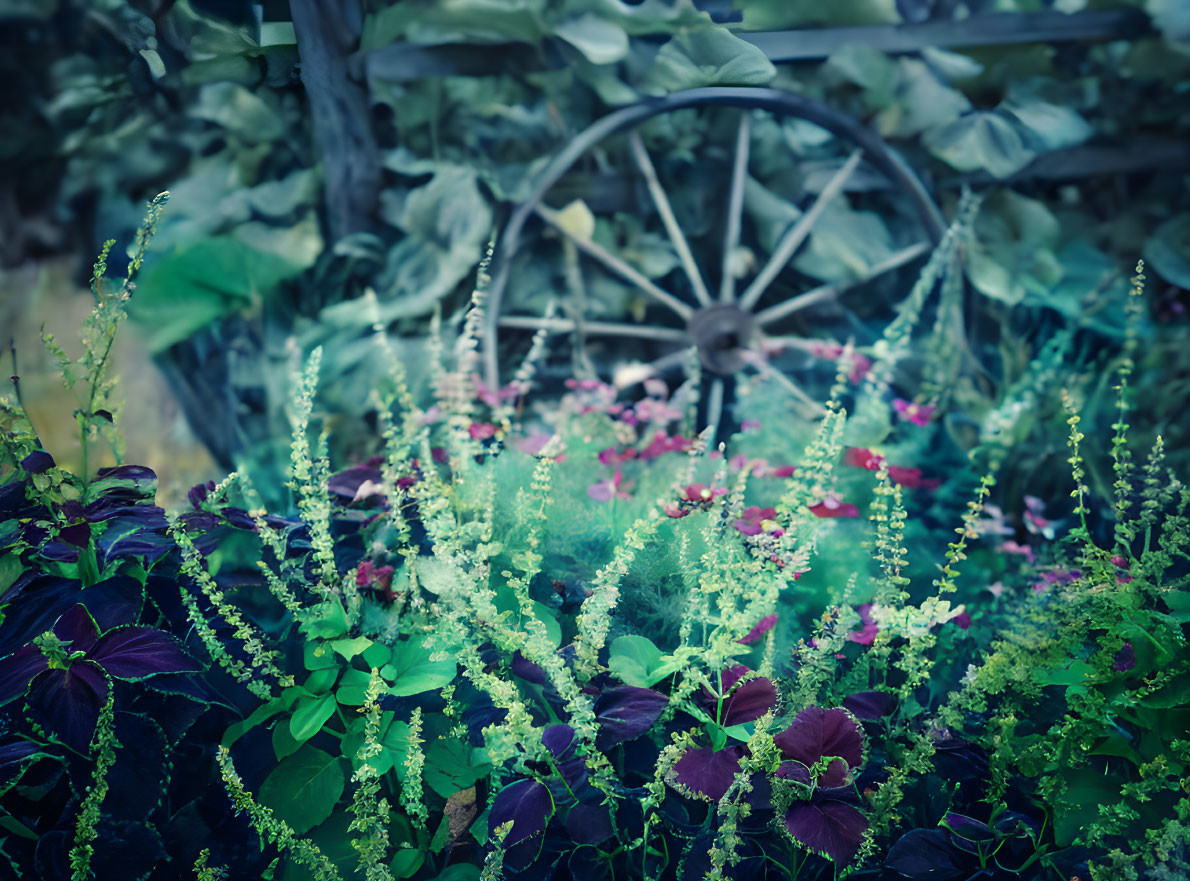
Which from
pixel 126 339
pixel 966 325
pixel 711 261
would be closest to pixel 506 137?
pixel 711 261

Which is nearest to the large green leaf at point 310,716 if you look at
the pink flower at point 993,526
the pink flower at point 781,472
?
the pink flower at point 781,472

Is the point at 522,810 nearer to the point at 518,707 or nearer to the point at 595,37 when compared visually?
the point at 518,707

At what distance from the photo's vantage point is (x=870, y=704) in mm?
910

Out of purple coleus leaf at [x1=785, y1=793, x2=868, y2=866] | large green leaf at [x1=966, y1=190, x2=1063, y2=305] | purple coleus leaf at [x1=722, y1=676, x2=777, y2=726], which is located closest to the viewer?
purple coleus leaf at [x1=785, y1=793, x2=868, y2=866]

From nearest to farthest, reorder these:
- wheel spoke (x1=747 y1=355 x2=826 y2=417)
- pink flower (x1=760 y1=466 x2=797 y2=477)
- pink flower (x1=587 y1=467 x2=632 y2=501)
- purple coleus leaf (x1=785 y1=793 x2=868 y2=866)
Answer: purple coleus leaf (x1=785 y1=793 x2=868 y2=866) < pink flower (x1=587 y1=467 x2=632 y2=501) < pink flower (x1=760 y1=466 x2=797 y2=477) < wheel spoke (x1=747 y1=355 x2=826 y2=417)

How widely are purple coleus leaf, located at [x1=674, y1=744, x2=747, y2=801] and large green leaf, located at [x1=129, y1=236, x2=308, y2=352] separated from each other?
2194 mm

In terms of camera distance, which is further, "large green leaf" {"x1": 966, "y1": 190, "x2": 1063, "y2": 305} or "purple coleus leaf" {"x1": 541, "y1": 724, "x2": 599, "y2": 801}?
"large green leaf" {"x1": 966, "y1": 190, "x2": 1063, "y2": 305}

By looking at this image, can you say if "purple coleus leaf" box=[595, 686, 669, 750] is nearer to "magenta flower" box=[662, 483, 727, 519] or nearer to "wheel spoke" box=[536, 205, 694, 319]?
"magenta flower" box=[662, 483, 727, 519]

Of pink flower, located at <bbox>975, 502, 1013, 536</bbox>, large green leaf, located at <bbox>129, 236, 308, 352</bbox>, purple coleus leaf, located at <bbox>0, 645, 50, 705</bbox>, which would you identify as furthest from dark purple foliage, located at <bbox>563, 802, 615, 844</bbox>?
large green leaf, located at <bbox>129, 236, 308, 352</bbox>

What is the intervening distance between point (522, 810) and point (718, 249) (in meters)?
2.34

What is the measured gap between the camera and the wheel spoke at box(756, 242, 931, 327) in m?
2.61

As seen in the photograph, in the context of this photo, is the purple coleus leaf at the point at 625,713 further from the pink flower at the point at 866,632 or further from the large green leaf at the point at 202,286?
the large green leaf at the point at 202,286

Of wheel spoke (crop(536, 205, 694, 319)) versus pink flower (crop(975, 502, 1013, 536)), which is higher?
wheel spoke (crop(536, 205, 694, 319))

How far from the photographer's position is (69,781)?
86 cm
